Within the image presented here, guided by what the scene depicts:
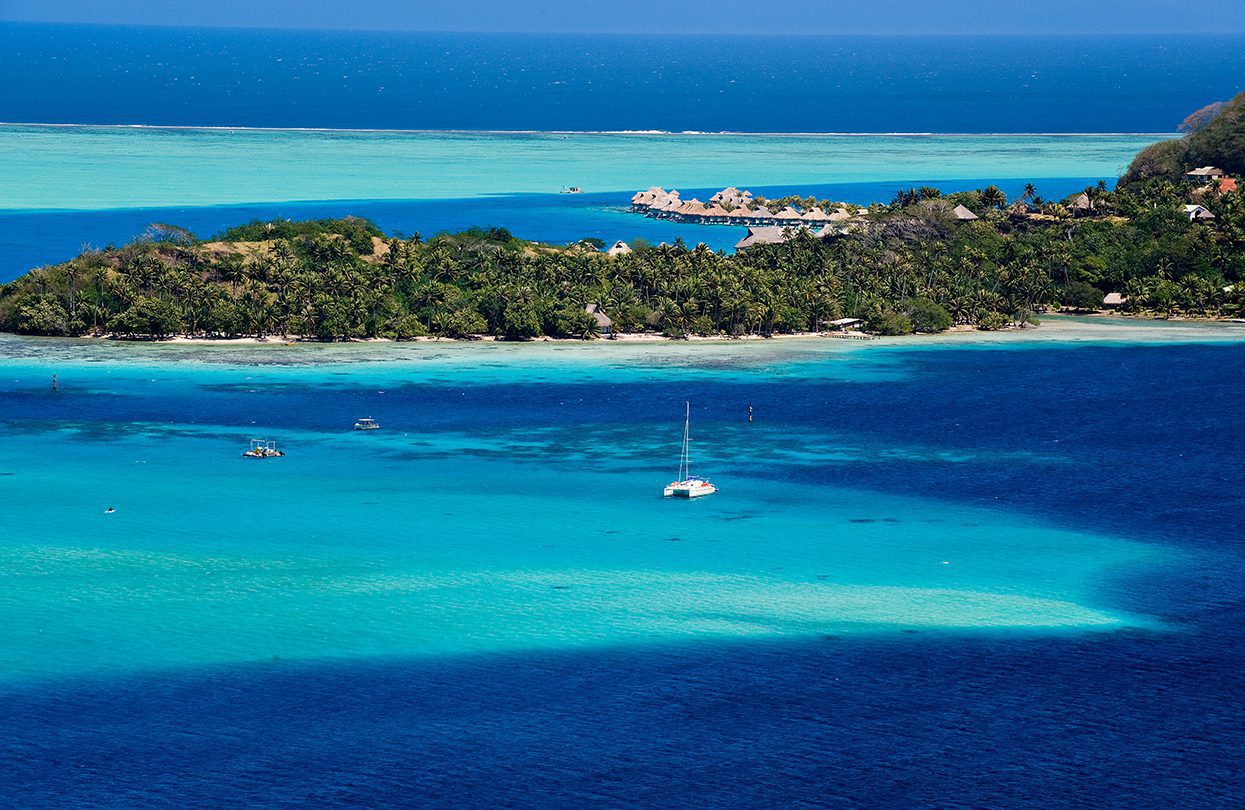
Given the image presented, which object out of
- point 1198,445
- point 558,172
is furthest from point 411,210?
point 1198,445

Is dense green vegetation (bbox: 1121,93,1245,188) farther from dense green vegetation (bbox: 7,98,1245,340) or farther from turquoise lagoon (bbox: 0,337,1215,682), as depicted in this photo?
turquoise lagoon (bbox: 0,337,1215,682)

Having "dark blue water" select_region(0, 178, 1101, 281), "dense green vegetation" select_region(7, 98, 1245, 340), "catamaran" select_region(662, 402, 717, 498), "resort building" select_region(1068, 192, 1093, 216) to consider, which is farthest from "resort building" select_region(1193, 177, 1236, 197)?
"catamaran" select_region(662, 402, 717, 498)

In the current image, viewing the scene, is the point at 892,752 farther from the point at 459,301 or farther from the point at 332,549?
the point at 459,301

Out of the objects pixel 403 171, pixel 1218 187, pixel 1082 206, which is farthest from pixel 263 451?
pixel 403 171

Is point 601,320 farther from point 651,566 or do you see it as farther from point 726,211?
point 726,211

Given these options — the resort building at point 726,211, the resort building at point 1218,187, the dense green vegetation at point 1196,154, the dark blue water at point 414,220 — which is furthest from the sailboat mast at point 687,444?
the dense green vegetation at point 1196,154

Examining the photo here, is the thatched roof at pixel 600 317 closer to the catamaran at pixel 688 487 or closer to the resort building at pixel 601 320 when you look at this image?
the resort building at pixel 601 320
